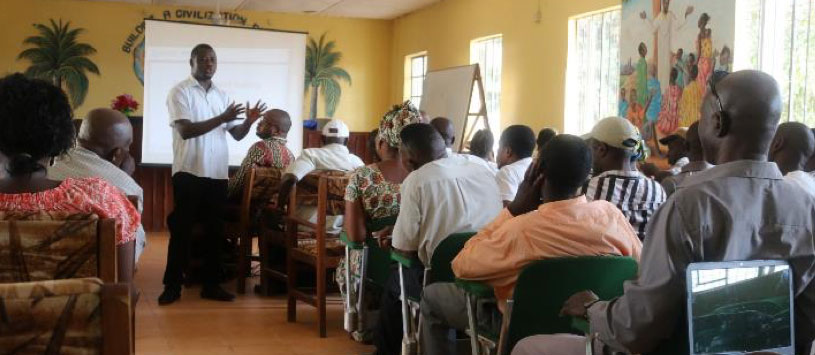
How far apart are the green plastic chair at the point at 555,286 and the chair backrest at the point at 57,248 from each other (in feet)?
3.69

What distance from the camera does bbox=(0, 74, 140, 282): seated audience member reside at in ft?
6.75

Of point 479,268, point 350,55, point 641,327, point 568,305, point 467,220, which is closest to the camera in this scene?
point 641,327

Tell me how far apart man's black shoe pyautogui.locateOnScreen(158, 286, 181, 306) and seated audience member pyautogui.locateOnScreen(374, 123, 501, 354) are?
7.65ft

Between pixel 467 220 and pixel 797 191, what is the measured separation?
1.69 meters

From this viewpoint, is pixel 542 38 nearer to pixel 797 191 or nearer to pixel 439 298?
pixel 439 298

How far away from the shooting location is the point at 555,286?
2.40 m

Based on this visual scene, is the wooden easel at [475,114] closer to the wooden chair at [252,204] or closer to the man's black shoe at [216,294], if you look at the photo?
the wooden chair at [252,204]

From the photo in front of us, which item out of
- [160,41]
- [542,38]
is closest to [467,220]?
[542,38]

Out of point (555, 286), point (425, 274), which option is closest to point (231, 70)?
point (425, 274)

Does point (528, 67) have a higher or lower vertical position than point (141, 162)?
higher

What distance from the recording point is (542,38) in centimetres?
886

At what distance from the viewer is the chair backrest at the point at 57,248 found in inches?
70.6

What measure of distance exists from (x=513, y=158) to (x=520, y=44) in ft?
14.9

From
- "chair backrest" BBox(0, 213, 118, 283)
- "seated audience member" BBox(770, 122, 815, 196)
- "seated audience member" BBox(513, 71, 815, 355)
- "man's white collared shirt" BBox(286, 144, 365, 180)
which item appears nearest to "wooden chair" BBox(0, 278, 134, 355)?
"chair backrest" BBox(0, 213, 118, 283)
